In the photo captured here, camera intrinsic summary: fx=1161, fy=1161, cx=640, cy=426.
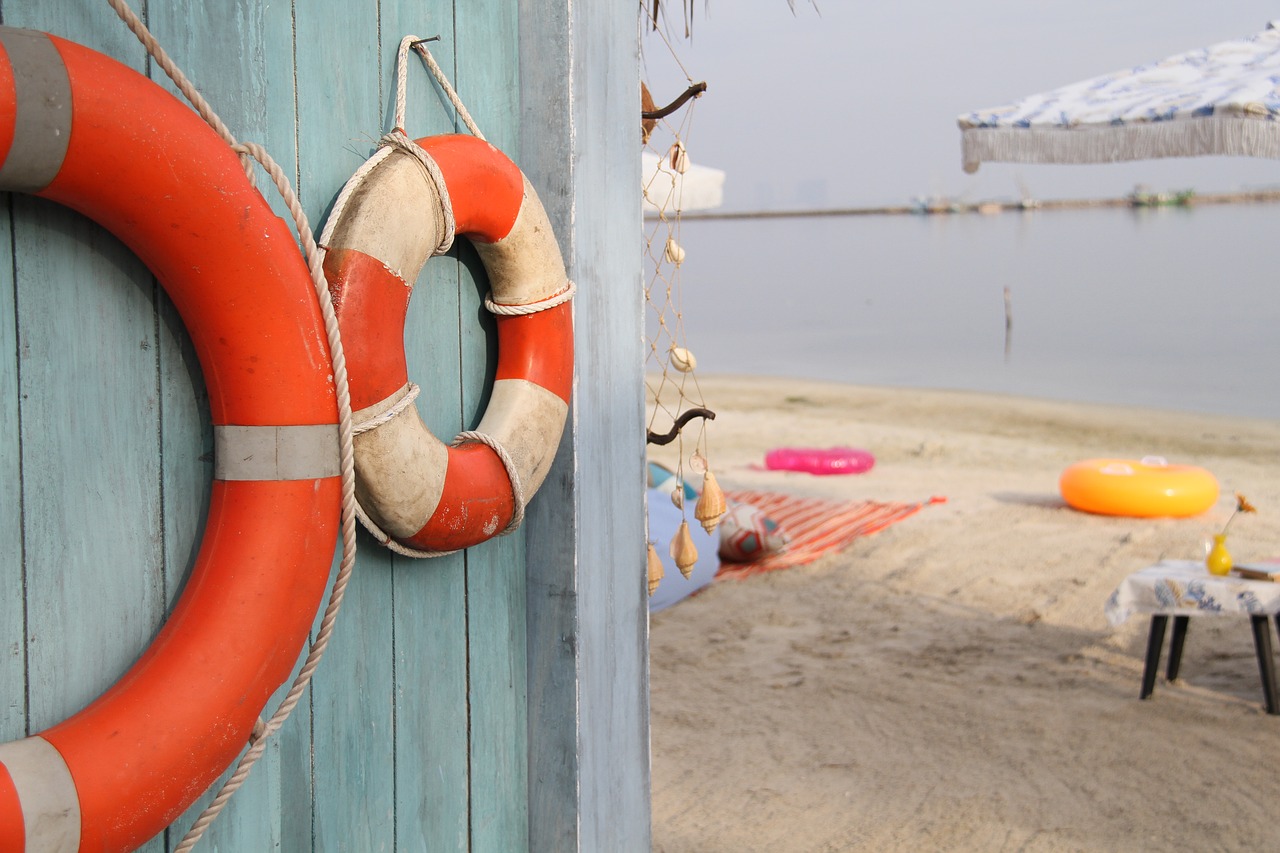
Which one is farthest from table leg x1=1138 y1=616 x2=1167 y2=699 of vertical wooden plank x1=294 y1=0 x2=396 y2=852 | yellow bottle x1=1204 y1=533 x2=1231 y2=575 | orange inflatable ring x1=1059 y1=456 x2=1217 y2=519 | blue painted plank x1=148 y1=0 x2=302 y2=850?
blue painted plank x1=148 y1=0 x2=302 y2=850

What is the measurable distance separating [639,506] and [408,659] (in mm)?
533

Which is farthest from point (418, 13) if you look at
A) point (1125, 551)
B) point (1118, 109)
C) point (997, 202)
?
point (997, 202)

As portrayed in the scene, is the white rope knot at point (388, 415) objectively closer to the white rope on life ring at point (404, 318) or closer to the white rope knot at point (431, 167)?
the white rope on life ring at point (404, 318)

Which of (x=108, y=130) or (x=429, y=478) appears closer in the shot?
(x=108, y=130)

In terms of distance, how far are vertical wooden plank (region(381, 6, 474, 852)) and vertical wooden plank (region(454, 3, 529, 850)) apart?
2 cm

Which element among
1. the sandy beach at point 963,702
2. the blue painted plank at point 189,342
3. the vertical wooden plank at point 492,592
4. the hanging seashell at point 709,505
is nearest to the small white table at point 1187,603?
the sandy beach at point 963,702

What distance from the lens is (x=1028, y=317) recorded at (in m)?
23.6

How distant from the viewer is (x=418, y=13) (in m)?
1.64

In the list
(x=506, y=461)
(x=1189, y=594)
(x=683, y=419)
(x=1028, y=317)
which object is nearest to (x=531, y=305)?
(x=506, y=461)

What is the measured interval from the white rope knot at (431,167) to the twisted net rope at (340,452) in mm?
185

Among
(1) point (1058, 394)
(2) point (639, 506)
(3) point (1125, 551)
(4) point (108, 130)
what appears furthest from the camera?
(1) point (1058, 394)

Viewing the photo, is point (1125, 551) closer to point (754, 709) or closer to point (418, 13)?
point (754, 709)

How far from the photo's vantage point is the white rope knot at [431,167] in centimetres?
153

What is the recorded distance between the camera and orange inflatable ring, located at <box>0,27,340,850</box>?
1.12m
